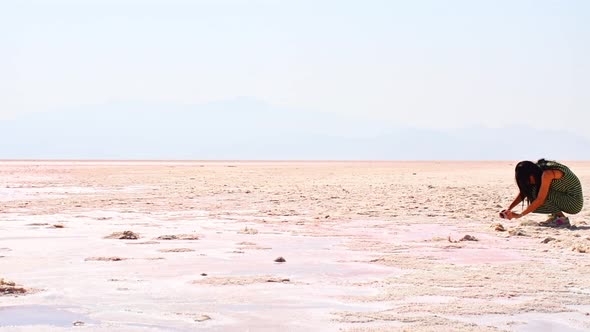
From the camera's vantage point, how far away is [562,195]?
11828 mm

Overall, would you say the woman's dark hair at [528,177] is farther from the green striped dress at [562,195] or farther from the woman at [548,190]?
the green striped dress at [562,195]

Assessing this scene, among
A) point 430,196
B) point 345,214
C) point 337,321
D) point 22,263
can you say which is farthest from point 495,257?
point 430,196

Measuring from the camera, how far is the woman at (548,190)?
37.2 feet

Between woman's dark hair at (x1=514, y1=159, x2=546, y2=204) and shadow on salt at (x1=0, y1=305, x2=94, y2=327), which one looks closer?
shadow on salt at (x1=0, y1=305, x2=94, y2=327)

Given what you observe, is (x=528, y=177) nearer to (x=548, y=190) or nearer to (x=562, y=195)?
(x=548, y=190)

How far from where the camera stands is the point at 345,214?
1381cm

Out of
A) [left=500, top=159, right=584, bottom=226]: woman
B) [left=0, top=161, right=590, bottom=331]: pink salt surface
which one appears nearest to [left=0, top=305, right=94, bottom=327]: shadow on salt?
[left=0, top=161, right=590, bottom=331]: pink salt surface

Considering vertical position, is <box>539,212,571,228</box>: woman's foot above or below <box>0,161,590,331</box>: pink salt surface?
above

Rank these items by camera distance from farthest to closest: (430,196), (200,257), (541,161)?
(430,196), (541,161), (200,257)

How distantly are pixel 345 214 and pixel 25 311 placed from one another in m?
8.74

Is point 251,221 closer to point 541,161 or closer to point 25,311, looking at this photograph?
point 541,161

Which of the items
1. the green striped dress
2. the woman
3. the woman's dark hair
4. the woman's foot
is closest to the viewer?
the woman's foot

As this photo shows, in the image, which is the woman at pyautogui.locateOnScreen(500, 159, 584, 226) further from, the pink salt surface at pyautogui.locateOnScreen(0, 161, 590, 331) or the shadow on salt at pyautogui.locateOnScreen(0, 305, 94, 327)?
the shadow on salt at pyautogui.locateOnScreen(0, 305, 94, 327)

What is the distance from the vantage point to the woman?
37.2 feet
